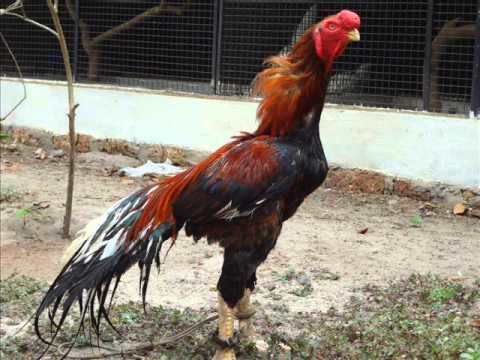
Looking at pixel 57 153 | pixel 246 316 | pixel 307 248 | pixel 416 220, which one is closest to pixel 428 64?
pixel 416 220

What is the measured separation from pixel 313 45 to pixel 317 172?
0.63 meters

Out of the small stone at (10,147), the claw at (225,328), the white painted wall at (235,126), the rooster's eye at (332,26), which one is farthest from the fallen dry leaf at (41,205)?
the rooster's eye at (332,26)

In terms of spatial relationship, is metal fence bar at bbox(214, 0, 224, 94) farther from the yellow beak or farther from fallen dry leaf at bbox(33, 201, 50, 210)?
the yellow beak

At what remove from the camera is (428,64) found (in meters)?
7.80

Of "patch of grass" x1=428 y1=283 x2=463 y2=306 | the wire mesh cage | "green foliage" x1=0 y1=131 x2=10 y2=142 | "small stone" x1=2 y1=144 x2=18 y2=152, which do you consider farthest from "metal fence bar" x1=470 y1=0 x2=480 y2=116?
"green foliage" x1=0 y1=131 x2=10 y2=142

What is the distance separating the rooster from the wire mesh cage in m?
4.02

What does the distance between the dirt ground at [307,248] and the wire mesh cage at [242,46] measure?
1.28 m

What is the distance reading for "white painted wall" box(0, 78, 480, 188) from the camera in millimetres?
7570

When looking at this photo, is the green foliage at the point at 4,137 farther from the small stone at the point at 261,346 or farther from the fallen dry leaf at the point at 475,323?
the fallen dry leaf at the point at 475,323

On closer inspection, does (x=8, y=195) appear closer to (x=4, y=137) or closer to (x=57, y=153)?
(x=57, y=153)

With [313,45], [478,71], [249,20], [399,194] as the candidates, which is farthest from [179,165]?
[313,45]

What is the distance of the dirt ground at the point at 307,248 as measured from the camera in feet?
18.4

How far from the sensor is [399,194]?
7934mm

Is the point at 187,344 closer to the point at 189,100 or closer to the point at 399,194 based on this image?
the point at 399,194
